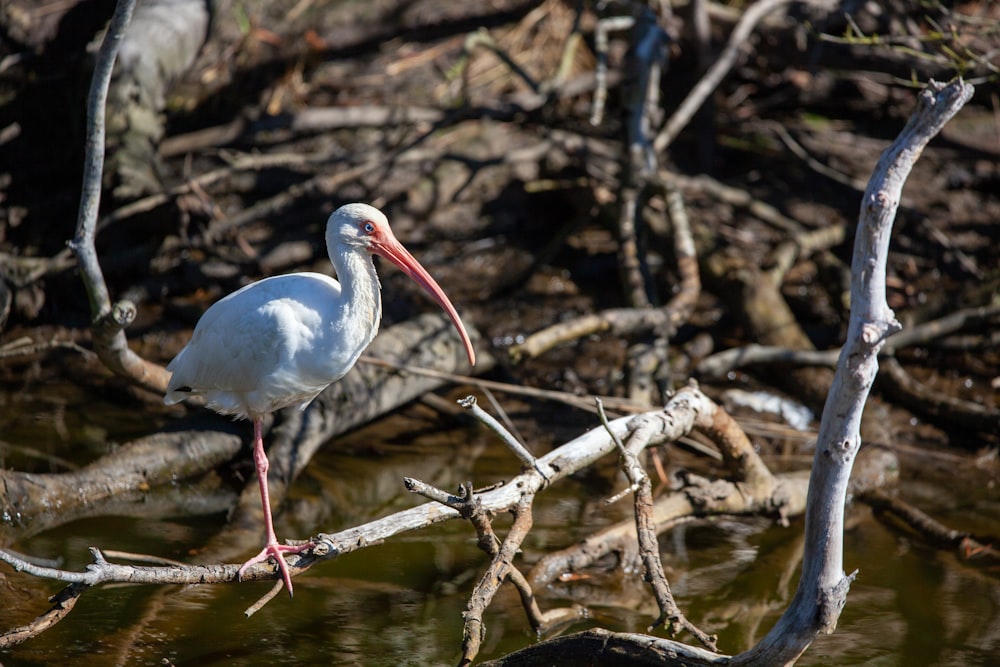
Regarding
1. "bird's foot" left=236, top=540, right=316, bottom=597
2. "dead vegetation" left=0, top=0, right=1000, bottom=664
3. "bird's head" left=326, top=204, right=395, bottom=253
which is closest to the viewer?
"bird's foot" left=236, top=540, right=316, bottom=597

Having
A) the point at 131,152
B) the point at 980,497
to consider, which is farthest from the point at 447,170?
the point at 980,497

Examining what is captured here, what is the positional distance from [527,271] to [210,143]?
269 centimetres

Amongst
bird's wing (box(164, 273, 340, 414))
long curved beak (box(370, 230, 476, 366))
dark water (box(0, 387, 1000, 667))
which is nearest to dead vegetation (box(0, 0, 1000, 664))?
dark water (box(0, 387, 1000, 667))

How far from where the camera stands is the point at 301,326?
4.22 m

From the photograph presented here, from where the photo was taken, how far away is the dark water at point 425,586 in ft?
14.2

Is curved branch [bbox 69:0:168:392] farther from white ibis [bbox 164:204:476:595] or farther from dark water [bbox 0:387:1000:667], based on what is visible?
dark water [bbox 0:387:1000:667]

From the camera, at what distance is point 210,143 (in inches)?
315

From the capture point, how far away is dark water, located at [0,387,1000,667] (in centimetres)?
434

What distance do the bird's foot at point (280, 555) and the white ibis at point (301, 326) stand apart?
2 cm

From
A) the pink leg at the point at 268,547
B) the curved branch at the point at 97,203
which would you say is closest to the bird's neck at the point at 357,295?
the pink leg at the point at 268,547

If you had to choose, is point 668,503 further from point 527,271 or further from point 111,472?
point 527,271

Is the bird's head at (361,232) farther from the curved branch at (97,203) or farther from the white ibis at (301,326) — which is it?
the curved branch at (97,203)

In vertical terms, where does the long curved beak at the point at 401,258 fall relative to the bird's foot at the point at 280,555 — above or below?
above

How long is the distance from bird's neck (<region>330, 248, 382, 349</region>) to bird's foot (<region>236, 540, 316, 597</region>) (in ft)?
2.84
